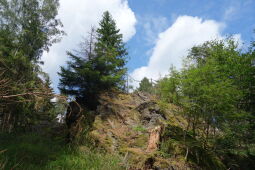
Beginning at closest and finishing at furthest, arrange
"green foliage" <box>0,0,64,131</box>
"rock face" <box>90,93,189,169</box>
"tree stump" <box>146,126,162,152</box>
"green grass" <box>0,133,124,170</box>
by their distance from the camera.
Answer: "green grass" <box>0,133,124,170</box>
"rock face" <box>90,93,189,169</box>
"tree stump" <box>146,126,162,152</box>
"green foliage" <box>0,0,64,131</box>

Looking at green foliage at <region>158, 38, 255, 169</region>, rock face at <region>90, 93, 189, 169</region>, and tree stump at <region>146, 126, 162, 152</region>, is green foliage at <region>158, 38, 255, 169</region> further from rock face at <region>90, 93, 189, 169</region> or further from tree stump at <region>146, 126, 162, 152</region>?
rock face at <region>90, 93, 189, 169</region>

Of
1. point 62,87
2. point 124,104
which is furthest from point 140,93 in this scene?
point 62,87

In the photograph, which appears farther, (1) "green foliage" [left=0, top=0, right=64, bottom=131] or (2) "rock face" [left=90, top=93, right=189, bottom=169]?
(1) "green foliage" [left=0, top=0, right=64, bottom=131]

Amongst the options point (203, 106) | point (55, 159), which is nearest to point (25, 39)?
point (55, 159)

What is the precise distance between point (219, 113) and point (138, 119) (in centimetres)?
411

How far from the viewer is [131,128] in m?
8.75

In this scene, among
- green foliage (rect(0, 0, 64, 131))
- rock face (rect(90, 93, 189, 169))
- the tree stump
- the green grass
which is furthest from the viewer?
green foliage (rect(0, 0, 64, 131))

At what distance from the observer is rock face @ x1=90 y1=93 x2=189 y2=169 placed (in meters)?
5.82

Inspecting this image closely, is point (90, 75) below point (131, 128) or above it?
above

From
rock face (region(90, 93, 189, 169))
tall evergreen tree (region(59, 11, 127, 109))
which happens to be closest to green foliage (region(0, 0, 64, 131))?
tall evergreen tree (region(59, 11, 127, 109))

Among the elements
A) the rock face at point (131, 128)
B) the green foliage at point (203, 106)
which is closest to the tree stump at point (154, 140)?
the rock face at point (131, 128)

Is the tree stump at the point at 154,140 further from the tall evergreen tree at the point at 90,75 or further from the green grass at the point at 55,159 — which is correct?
the tall evergreen tree at the point at 90,75

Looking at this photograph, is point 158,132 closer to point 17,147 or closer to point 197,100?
point 197,100

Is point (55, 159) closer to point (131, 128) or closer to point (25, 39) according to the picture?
point (131, 128)
